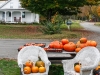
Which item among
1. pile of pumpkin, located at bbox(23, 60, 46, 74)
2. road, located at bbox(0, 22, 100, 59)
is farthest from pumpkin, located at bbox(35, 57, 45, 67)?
road, located at bbox(0, 22, 100, 59)

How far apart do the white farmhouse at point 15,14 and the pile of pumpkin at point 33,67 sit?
167 feet

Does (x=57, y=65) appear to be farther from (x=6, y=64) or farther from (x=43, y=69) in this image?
(x=43, y=69)

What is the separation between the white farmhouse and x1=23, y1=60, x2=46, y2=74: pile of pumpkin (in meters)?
50.9

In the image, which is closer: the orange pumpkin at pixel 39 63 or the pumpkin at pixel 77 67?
the pumpkin at pixel 77 67

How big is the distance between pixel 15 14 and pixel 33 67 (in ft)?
179

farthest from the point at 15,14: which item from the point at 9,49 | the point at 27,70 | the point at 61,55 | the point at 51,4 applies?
the point at 27,70

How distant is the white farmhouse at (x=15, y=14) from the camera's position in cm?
5891

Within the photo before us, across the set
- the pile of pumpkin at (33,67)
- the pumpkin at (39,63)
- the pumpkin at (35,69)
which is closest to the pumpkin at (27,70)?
the pile of pumpkin at (33,67)

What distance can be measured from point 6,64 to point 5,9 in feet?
169

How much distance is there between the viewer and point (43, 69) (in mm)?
7230

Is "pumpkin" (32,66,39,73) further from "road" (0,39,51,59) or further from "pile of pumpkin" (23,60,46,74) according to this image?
"road" (0,39,51,59)

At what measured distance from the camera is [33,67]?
732 cm

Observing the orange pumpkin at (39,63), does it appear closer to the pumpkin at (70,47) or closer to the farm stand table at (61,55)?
the farm stand table at (61,55)

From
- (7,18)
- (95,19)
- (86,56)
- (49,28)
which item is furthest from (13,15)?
(86,56)
